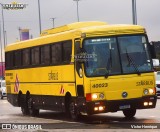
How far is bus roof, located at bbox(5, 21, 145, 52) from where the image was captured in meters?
21.2

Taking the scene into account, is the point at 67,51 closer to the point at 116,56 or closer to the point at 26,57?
the point at 116,56

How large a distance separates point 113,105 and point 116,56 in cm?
153

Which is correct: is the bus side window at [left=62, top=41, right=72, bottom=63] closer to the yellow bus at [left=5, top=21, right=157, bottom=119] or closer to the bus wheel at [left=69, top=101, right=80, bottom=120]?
the yellow bus at [left=5, top=21, right=157, bottom=119]

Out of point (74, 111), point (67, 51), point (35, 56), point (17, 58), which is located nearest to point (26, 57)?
point (35, 56)

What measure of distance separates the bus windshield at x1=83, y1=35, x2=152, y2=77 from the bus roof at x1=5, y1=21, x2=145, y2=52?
0.20 m

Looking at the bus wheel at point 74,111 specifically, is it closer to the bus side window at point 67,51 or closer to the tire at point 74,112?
the tire at point 74,112

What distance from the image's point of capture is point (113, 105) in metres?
20.6

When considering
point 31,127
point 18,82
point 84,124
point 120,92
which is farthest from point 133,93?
point 18,82

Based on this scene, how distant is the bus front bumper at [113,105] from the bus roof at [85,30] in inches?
85.1

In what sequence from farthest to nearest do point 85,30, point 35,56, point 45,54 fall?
point 35,56 < point 45,54 < point 85,30

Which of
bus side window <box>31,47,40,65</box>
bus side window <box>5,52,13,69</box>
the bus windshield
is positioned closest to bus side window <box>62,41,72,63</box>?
the bus windshield

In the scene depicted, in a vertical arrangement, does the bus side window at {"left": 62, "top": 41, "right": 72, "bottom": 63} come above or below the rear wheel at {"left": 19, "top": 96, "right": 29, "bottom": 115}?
above

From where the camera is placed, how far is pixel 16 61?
96.5 ft

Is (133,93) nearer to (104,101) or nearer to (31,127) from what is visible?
(104,101)
